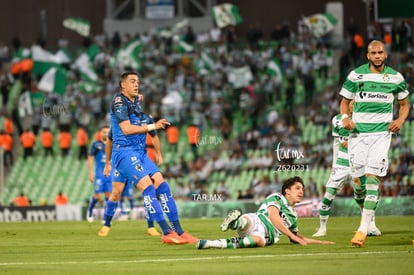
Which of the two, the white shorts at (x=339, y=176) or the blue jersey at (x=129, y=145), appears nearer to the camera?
the blue jersey at (x=129, y=145)

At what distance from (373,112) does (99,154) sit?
12927 mm

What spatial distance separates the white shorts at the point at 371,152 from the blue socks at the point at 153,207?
10.4 ft

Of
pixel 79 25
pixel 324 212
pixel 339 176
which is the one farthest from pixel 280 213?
pixel 79 25

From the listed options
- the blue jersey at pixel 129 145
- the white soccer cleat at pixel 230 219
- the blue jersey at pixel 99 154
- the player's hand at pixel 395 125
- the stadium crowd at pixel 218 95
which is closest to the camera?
the white soccer cleat at pixel 230 219

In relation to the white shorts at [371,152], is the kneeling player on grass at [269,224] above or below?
below

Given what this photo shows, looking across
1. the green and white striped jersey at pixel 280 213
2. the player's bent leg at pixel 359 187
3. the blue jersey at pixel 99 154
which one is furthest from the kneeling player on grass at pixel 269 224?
the blue jersey at pixel 99 154

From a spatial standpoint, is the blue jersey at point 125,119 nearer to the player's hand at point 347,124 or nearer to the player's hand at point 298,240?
the player's hand at point 298,240

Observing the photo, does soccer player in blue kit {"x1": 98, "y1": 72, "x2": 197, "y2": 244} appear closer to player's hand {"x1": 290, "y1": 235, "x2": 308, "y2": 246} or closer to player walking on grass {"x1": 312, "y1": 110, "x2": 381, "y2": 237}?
player's hand {"x1": 290, "y1": 235, "x2": 308, "y2": 246}

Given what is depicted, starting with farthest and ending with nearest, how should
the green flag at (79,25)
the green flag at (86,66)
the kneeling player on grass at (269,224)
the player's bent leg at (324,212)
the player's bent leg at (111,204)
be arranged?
the green flag at (79,25) → the green flag at (86,66) → the player's bent leg at (111,204) → the player's bent leg at (324,212) → the kneeling player on grass at (269,224)

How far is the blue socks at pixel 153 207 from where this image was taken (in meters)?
18.1

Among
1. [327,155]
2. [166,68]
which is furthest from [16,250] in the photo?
[166,68]

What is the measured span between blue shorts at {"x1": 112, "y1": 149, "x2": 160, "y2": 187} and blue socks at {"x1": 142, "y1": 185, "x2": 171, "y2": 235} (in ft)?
0.86

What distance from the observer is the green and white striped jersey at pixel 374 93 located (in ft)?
55.8

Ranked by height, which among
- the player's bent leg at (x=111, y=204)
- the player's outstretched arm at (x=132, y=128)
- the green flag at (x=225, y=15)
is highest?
the green flag at (x=225, y=15)
